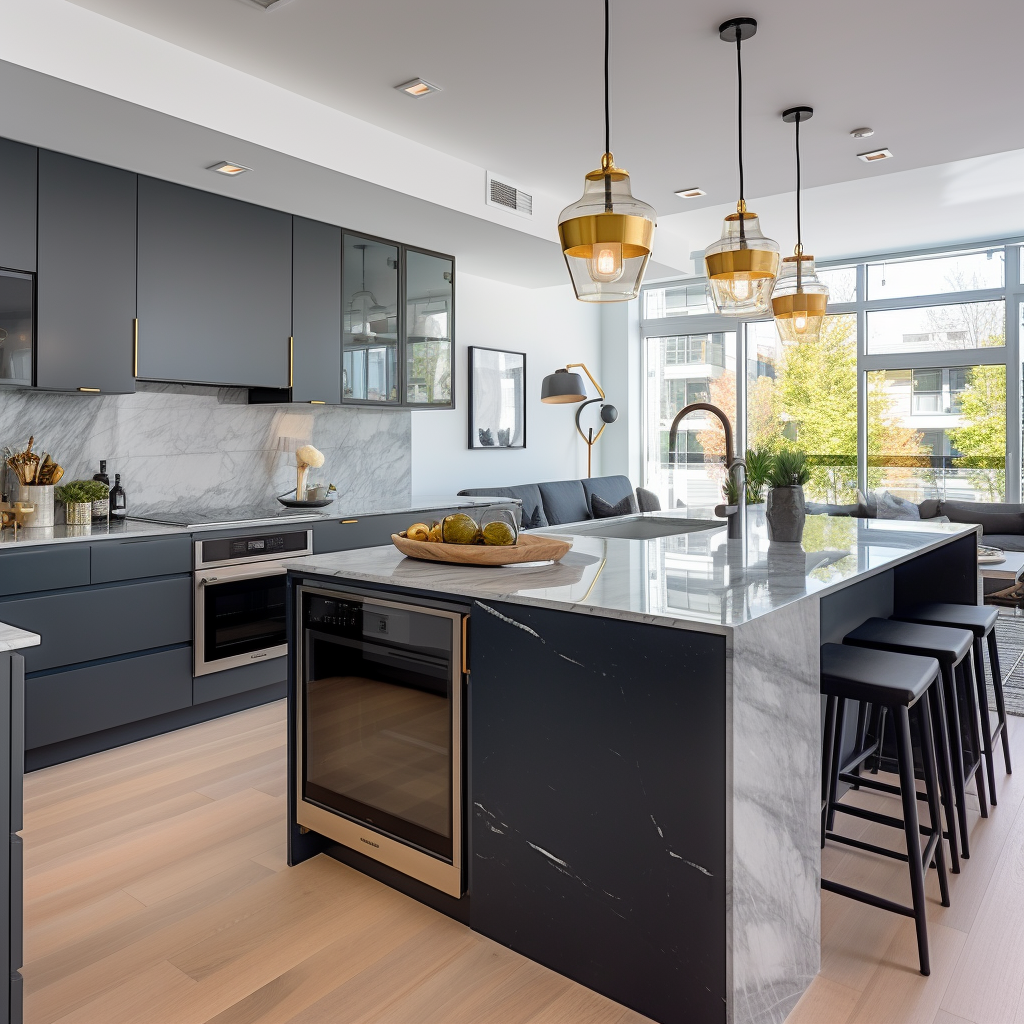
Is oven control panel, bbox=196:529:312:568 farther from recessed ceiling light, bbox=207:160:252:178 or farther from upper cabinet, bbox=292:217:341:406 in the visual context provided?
recessed ceiling light, bbox=207:160:252:178

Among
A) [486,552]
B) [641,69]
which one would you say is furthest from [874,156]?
[486,552]

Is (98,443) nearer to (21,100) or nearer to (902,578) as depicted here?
(21,100)

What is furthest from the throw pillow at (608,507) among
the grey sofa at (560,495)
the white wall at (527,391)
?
the white wall at (527,391)

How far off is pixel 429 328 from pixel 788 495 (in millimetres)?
2914

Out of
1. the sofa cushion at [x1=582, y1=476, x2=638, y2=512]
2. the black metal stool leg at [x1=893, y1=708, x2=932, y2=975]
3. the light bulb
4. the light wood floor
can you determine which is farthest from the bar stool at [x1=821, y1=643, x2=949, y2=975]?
the sofa cushion at [x1=582, y1=476, x2=638, y2=512]

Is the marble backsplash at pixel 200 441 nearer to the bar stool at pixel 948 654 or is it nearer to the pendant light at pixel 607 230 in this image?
the pendant light at pixel 607 230

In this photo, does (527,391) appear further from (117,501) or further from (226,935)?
(226,935)

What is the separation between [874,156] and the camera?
13.2 ft

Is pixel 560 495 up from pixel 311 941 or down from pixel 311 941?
up

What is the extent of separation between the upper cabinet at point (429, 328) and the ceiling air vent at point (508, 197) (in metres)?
0.68

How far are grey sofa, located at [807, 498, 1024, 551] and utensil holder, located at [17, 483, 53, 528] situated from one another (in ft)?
17.8

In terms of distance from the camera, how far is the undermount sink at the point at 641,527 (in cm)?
342

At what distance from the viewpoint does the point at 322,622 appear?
7.40 feet

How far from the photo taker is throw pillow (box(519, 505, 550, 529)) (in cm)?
602
